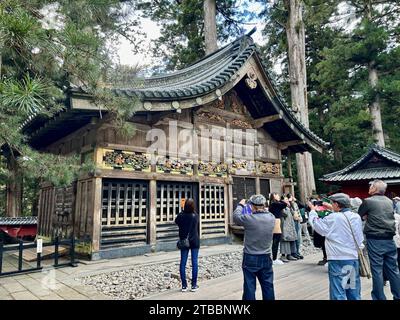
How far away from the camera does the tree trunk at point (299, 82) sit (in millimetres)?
15075

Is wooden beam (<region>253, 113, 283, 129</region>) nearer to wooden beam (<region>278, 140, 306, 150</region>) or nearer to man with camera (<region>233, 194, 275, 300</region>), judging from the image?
wooden beam (<region>278, 140, 306, 150</region>)

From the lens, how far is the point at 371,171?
13672mm

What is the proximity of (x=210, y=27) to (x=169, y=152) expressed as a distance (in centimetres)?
1151

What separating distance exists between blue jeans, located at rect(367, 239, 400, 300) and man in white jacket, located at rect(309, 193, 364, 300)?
0.67 meters

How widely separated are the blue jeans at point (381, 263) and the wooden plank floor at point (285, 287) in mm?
585

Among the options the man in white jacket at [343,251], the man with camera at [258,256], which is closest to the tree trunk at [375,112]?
the man in white jacket at [343,251]

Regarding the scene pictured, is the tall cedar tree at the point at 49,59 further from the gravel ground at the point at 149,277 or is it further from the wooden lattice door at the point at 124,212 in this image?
the wooden lattice door at the point at 124,212

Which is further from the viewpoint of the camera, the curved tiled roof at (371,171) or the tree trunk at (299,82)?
the tree trunk at (299,82)

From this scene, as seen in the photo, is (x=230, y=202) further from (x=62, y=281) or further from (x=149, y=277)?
(x=62, y=281)

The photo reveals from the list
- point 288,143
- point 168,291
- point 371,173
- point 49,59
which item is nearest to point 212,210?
point 288,143

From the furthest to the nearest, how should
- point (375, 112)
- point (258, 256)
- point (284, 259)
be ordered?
point (375, 112) < point (284, 259) < point (258, 256)

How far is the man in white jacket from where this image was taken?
357 cm
